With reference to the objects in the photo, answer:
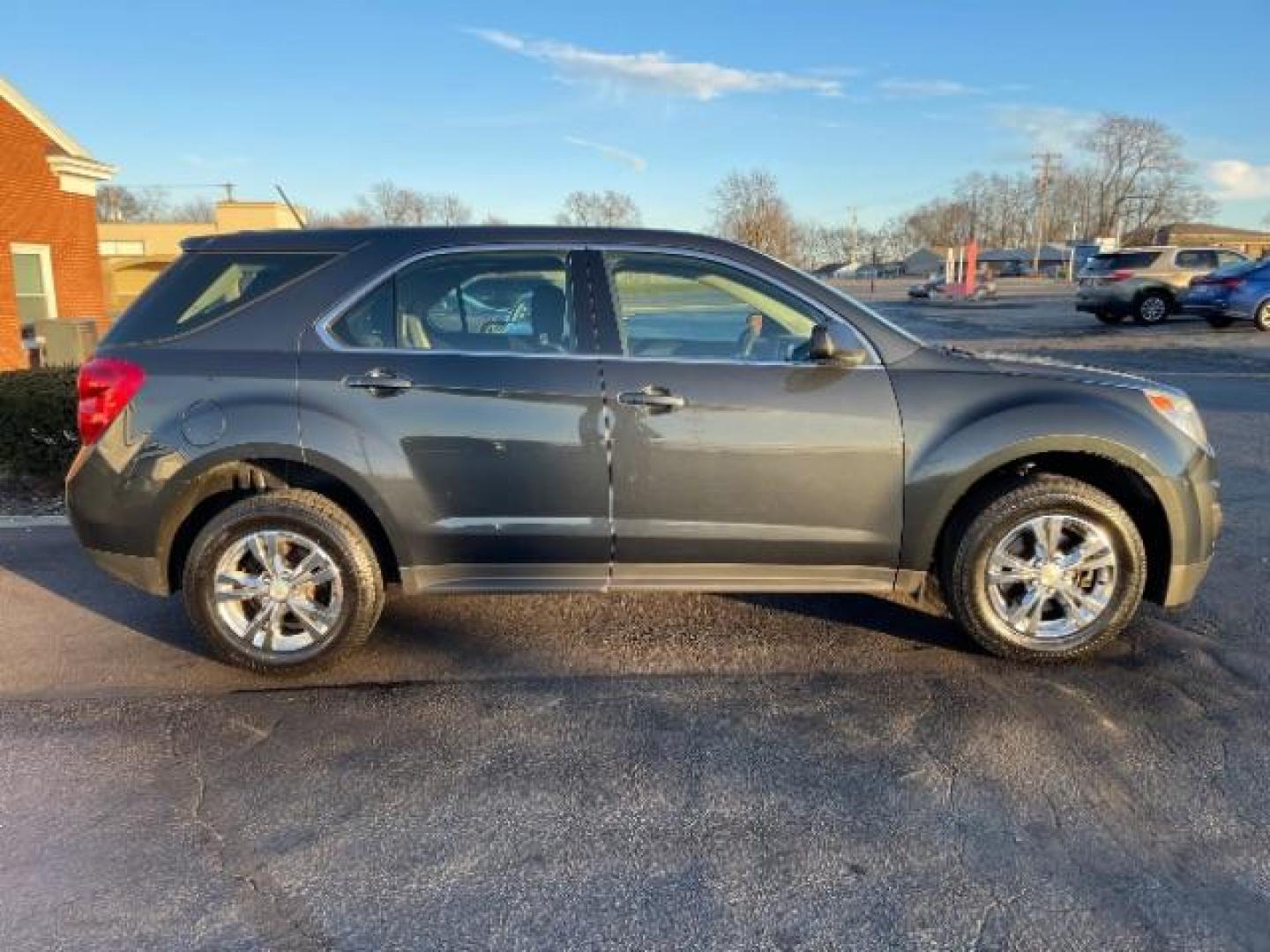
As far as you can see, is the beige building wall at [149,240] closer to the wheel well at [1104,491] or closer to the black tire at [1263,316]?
the wheel well at [1104,491]

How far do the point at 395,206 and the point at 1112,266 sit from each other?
47.7 m

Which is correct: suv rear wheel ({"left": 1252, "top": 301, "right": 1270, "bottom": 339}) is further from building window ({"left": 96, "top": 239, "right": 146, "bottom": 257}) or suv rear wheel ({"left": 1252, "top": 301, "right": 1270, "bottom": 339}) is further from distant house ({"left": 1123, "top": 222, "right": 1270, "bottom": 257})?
distant house ({"left": 1123, "top": 222, "right": 1270, "bottom": 257})

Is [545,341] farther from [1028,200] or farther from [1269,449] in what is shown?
[1028,200]

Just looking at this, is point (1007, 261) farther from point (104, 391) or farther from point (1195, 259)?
point (104, 391)

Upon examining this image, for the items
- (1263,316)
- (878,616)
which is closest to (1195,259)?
(1263,316)

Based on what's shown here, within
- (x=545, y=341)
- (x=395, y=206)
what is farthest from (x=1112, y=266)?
(x=395, y=206)

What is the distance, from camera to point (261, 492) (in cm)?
373

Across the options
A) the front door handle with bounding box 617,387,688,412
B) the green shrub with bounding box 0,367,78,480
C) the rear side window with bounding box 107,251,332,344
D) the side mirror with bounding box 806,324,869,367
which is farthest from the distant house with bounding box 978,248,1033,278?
the rear side window with bounding box 107,251,332,344

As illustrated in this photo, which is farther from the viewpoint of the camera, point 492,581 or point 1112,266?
point 1112,266

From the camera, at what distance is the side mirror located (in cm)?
351

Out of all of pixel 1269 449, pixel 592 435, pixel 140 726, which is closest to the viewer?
pixel 140 726

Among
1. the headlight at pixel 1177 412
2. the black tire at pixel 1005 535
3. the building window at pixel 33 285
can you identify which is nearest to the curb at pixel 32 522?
the black tire at pixel 1005 535

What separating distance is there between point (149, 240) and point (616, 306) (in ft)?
192

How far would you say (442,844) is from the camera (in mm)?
2596
